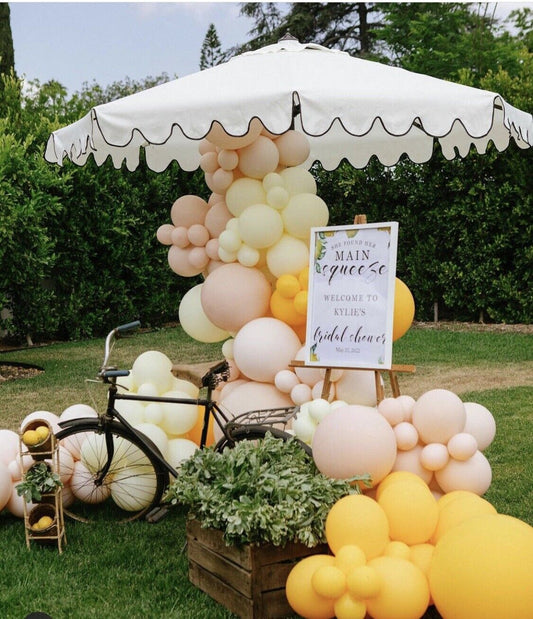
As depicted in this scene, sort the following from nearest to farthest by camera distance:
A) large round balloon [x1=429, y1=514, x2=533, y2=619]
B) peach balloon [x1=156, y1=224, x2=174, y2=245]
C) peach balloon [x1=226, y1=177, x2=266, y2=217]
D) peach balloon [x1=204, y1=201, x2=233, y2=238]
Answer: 1. large round balloon [x1=429, y1=514, x2=533, y2=619]
2. peach balloon [x1=226, y1=177, x2=266, y2=217]
3. peach balloon [x1=204, y1=201, x2=233, y2=238]
4. peach balloon [x1=156, y1=224, x2=174, y2=245]

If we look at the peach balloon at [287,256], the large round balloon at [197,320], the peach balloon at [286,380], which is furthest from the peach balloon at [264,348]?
the large round balloon at [197,320]

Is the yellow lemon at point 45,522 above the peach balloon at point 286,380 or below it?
below

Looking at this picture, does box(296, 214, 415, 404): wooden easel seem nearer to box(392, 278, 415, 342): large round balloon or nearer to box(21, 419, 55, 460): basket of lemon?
box(392, 278, 415, 342): large round balloon

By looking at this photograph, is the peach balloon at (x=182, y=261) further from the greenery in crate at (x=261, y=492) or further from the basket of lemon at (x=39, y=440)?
the greenery in crate at (x=261, y=492)

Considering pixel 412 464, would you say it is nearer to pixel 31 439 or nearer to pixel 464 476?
pixel 464 476

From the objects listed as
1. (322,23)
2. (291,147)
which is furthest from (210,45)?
(291,147)

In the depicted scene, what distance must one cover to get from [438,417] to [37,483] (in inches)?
74.6

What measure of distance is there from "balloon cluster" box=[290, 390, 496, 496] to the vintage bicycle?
0.60 meters

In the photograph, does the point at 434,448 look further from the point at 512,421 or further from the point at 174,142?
the point at 174,142

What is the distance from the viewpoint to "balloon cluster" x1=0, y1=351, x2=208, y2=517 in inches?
156

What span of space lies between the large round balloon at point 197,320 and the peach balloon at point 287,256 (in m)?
0.62

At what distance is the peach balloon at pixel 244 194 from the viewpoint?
439 cm

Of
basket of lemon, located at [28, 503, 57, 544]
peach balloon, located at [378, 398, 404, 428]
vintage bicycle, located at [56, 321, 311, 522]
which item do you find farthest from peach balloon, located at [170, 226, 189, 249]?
peach balloon, located at [378, 398, 404, 428]

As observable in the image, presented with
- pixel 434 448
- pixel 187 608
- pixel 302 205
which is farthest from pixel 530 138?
pixel 187 608
